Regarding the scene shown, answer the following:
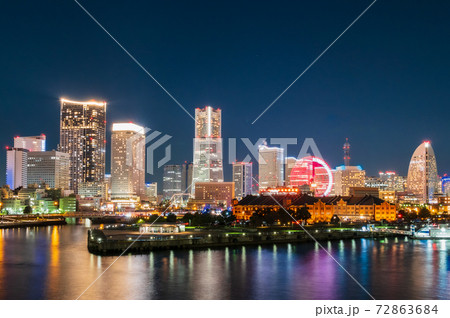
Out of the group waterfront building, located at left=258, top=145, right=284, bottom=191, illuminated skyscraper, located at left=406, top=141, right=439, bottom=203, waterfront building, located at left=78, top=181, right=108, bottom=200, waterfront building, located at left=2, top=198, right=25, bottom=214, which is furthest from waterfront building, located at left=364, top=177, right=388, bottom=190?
waterfront building, located at left=2, top=198, right=25, bottom=214

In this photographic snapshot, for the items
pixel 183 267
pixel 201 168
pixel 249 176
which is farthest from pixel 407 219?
pixel 249 176

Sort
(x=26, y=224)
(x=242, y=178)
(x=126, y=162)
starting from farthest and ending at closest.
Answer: (x=242, y=178) → (x=126, y=162) → (x=26, y=224)

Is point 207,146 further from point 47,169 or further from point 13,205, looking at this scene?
point 13,205

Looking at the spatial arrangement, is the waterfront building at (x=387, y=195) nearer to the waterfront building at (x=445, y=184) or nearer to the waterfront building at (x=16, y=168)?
the waterfront building at (x=445, y=184)

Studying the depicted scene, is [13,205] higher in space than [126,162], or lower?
lower

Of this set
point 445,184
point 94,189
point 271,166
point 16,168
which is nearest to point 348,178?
point 271,166
